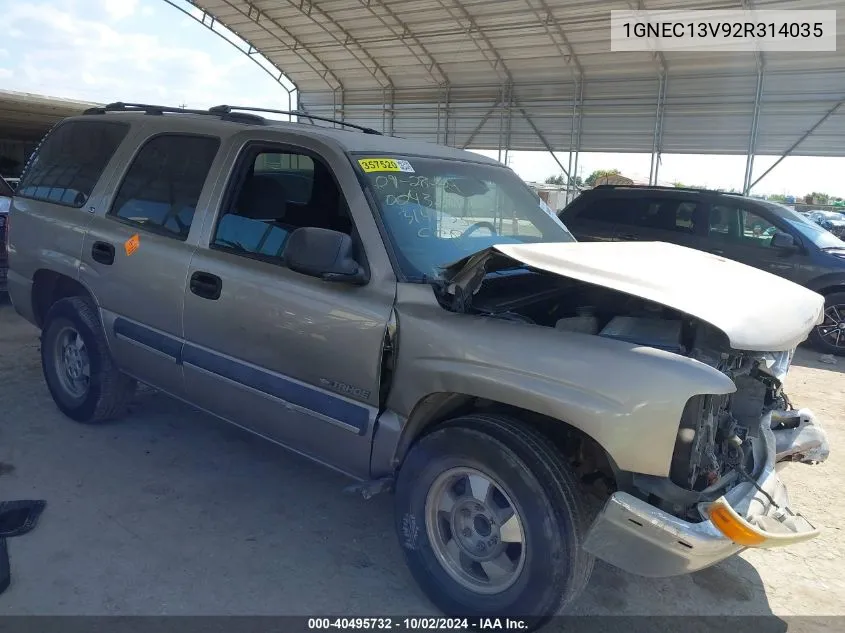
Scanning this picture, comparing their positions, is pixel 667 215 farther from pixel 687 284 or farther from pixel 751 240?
pixel 687 284

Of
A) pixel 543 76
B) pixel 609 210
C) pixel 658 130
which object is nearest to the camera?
pixel 609 210

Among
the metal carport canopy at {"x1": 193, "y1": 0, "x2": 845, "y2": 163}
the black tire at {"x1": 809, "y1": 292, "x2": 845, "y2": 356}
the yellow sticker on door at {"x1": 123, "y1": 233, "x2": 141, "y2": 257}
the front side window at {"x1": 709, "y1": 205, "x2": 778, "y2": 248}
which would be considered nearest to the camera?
the yellow sticker on door at {"x1": 123, "y1": 233, "x2": 141, "y2": 257}

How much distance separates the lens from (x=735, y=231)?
28.4 feet

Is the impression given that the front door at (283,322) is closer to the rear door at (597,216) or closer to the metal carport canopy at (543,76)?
the rear door at (597,216)

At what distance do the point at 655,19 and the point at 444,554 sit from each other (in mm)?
13653

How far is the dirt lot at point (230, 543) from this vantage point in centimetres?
285

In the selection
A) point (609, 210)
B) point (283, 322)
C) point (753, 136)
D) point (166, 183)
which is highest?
point (753, 136)

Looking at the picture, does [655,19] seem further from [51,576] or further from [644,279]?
[51,576]

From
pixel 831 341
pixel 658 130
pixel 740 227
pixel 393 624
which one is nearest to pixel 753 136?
pixel 658 130

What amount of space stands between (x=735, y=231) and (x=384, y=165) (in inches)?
275

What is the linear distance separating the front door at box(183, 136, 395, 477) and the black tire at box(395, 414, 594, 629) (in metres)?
0.37

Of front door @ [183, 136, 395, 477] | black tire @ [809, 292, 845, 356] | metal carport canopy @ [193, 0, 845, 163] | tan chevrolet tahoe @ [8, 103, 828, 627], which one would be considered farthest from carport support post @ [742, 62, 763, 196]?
front door @ [183, 136, 395, 477]

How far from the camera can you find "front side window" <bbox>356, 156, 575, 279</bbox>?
120 inches

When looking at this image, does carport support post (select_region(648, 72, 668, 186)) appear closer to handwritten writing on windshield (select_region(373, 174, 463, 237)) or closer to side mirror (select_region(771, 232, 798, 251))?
side mirror (select_region(771, 232, 798, 251))
